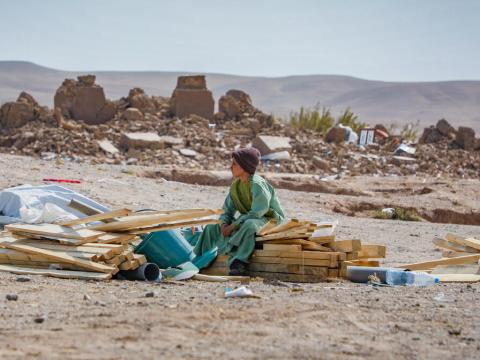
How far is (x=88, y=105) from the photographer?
22031 mm

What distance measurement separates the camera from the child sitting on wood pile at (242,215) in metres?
7.04

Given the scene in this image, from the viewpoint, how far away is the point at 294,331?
4730 mm

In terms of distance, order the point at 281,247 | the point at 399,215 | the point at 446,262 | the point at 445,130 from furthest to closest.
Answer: the point at 445,130 < the point at 399,215 < the point at 446,262 < the point at 281,247

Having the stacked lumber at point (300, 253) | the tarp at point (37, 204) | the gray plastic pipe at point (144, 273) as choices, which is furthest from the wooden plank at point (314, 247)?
the tarp at point (37, 204)

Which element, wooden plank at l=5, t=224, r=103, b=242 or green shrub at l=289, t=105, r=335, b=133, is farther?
green shrub at l=289, t=105, r=335, b=133

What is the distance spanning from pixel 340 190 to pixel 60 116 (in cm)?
807

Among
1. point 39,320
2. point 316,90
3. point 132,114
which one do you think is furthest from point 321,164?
point 316,90

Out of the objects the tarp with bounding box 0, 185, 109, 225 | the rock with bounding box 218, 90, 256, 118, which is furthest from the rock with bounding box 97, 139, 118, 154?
the tarp with bounding box 0, 185, 109, 225

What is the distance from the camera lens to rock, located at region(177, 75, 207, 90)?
879 inches

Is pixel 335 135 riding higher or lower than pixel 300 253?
higher

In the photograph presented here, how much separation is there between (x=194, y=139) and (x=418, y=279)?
1414cm

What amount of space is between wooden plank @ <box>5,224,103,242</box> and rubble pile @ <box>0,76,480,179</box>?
11542 millimetres

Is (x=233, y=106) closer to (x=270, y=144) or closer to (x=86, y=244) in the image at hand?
(x=270, y=144)

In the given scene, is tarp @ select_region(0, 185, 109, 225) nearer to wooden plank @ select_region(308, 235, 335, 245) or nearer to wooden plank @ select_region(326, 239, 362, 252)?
wooden plank @ select_region(308, 235, 335, 245)
